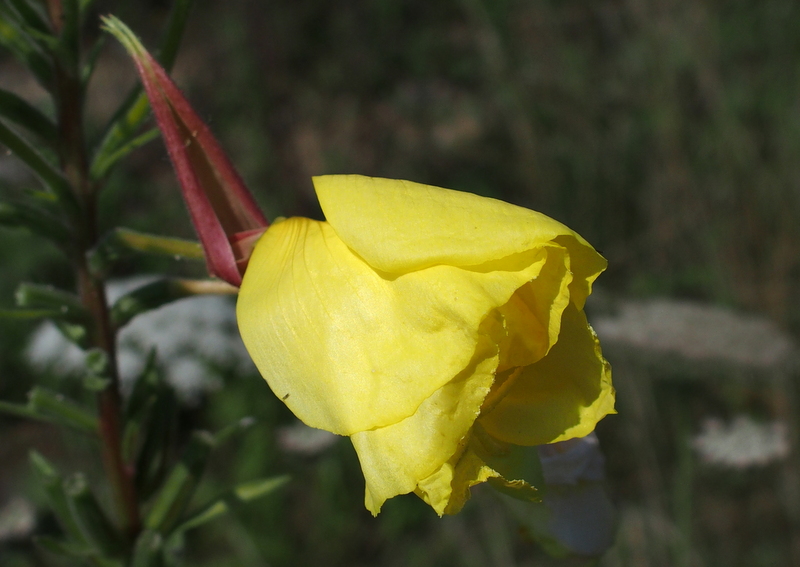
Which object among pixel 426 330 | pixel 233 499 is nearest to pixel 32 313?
pixel 233 499

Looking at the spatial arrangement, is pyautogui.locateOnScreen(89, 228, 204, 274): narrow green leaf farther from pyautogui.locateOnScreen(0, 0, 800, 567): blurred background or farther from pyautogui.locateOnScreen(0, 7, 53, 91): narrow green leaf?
pyautogui.locateOnScreen(0, 0, 800, 567): blurred background

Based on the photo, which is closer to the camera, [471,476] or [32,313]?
[471,476]

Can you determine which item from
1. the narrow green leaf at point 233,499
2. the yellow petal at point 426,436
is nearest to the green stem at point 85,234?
the narrow green leaf at point 233,499

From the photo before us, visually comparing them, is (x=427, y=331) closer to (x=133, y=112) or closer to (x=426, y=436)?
(x=426, y=436)

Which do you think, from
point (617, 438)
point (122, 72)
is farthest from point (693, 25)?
point (122, 72)

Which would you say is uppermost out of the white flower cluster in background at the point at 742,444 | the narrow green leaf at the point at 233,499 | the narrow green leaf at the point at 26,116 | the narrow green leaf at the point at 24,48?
the narrow green leaf at the point at 24,48

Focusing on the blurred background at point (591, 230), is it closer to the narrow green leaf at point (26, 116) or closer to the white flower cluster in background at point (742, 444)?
the white flower cluster in background at point (742, 444)

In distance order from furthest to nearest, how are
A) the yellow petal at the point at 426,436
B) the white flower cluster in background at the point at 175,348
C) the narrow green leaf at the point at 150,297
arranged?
the white flower cluster in background at the point at 175,348 < the narrow green leaf at the point at 150,297 < the yellow petal at the point at 426,436
